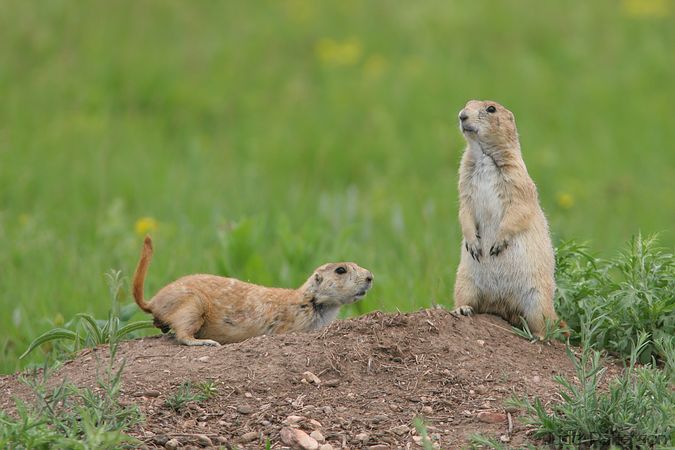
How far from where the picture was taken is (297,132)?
45.5 feet

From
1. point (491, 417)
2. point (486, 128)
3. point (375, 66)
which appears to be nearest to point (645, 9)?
point (375, 66)

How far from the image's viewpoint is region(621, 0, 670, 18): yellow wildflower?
1698 cm

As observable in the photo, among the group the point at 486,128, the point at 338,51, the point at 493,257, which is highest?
the point at 338,51

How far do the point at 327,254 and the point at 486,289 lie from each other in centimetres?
280

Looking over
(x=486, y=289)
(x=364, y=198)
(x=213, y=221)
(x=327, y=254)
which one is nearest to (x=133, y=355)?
(x=486, y=289)

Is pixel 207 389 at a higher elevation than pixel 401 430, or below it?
higher

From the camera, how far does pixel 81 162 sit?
12477 millimetres

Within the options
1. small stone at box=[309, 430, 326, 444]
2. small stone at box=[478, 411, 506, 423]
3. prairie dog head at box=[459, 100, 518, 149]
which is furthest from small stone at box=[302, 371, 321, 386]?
prairie dog head at box=[459, 100, 518, 149]

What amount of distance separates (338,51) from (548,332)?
394 inches

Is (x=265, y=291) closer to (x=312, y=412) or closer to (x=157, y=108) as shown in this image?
(x=312, y=412)

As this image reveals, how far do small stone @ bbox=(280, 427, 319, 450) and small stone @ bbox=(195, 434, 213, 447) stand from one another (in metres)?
0.33

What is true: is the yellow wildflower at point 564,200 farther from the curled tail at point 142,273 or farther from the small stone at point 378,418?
the small stone at point 378,418

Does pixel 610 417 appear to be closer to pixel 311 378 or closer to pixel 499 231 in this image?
pixel 311 378

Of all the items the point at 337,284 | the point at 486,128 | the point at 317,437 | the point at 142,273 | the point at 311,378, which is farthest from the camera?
the point at 337,284
